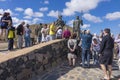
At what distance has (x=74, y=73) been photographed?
1196cm

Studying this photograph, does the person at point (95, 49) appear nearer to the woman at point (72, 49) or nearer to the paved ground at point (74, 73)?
the paved ground at point (74, 73)

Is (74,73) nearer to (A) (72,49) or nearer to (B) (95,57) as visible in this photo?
(A) (72,49)

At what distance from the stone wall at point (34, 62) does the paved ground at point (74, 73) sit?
0.35m

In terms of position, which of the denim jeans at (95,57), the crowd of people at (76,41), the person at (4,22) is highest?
the person at (4,22)

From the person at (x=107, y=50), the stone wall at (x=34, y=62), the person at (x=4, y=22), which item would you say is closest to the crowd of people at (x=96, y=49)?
the person at (x=107, y=50)

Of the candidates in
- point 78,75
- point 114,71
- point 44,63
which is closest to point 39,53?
point 44,63

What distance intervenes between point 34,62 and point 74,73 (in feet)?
6.14

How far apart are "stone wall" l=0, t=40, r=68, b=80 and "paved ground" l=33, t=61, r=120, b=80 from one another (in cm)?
35

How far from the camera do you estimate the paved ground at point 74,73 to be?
11.3m

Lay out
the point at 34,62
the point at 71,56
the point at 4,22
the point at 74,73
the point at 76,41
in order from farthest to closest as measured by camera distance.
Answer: the point at 4,22
the point at 76,41
the point at 71,56
the point at 74,73
the point at 34,62

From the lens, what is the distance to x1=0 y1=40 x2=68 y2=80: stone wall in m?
9.47

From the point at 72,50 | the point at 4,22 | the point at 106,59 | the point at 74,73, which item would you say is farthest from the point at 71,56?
the point at 4,22

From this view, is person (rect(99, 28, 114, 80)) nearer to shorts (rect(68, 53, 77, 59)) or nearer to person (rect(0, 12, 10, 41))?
shorts (rect(68, 53, 77, 59))

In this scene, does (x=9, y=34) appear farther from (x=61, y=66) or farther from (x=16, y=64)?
(x=16, y=64)
